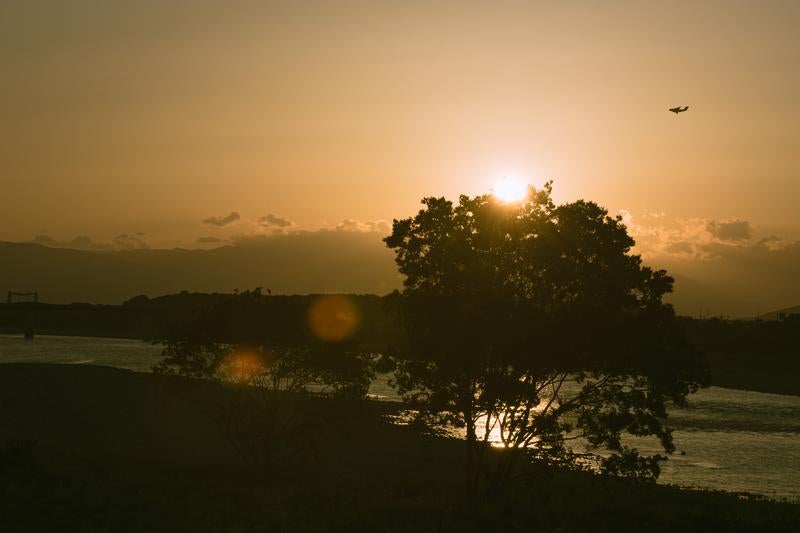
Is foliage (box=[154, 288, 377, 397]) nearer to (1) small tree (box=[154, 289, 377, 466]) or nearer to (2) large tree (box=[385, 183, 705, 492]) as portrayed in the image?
(1) small tree (box=[154, 289, 377, 466])

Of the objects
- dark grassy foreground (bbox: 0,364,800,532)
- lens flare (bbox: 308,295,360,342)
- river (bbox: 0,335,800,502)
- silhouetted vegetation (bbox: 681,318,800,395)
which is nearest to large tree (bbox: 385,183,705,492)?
dark grassy foreground (bbox: 0,364,800,532)

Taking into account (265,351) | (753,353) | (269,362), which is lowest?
(269,362)

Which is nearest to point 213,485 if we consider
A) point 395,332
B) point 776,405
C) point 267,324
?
point 267,324

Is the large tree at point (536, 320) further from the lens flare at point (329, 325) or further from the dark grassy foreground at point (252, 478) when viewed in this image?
the lens flare at point (329, 325)

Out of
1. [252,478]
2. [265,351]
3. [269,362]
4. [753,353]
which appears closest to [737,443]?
[269,362]

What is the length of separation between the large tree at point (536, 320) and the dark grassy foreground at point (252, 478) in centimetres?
304

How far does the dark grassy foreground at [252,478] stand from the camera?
29.6 meters

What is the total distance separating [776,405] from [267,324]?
70.9m

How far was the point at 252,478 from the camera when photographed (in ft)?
136

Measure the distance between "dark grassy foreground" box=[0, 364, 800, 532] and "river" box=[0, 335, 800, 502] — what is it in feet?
26.0

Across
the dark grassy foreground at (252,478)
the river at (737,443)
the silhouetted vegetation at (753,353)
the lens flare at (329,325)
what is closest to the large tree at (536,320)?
the dark grassy foreground at (252,478)

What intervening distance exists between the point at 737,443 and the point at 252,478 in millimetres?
39783

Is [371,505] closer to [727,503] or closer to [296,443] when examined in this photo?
[296,443]

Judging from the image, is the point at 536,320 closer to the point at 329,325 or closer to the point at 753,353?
the point at 329,325
